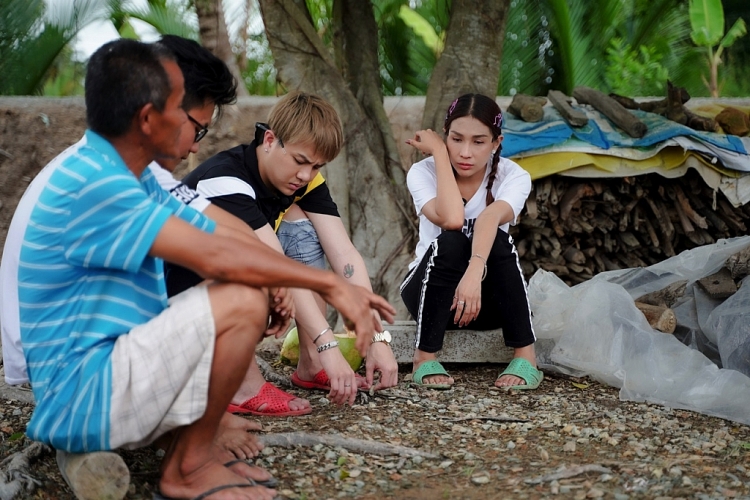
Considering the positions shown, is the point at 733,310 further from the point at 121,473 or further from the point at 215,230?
Answer: the point at 121,473

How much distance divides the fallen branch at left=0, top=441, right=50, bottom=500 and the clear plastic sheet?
2.45 metres

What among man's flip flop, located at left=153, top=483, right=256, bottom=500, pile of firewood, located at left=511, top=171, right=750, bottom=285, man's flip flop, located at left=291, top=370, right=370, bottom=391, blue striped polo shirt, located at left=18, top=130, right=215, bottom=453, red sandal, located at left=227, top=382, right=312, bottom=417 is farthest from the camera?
pile of firewood, located at left=511, top=171, right=750, bottom=285

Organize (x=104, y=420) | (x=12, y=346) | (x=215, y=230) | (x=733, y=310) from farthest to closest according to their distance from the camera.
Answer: (x=733, y=310), (x=12, y=346), (x=215, y=230), (x=104, y=420)

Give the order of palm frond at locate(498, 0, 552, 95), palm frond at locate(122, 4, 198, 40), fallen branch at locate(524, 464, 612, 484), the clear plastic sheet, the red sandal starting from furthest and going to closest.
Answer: palm frond at locate(498, 0, 552, 95), palm frond at locate(122, 4, 198, 40), the clear plastic sheet, the red sandal, fallen branch at locate(524, 464, 612, 484)

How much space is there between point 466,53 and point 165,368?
386cm

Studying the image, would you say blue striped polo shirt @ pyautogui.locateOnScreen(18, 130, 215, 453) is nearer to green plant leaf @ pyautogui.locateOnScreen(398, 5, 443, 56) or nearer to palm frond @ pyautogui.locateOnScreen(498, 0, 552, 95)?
green plant leaf @ pyautogui.locateOnScreen(398, 5, 443, 56)

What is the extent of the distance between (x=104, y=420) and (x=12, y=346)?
61 cm

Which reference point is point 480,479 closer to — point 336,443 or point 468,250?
point 336,443

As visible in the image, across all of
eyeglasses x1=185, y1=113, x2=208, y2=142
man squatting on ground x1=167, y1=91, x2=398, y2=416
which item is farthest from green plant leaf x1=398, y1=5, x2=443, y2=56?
eyeglasses x1=185, y1=113, x2=208, y2=142

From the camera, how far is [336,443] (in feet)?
9.60

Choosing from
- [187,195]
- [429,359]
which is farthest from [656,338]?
[187,195]

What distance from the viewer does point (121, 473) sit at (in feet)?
7.53

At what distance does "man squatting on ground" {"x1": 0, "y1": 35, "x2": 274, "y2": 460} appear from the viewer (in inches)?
101

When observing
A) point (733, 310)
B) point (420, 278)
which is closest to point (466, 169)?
point (420, 278)
